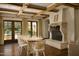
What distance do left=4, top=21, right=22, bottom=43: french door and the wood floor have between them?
0.54ft

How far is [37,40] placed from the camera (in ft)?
11.2

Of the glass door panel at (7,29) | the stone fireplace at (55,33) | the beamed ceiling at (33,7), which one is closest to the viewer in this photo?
the beamed ceiling at (33,7)

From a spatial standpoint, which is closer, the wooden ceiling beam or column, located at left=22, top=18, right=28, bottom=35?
the wooden ceiling beam

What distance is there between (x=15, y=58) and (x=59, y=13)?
1459 millimetres

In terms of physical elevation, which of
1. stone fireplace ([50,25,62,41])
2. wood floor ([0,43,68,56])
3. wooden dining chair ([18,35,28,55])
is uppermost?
stone fireplace ([50,25,62,41])

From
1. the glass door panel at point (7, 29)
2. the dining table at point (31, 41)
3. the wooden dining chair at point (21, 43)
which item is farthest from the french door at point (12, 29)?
the dining table at point (31, 41)

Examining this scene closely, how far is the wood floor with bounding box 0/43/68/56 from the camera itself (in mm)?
3240

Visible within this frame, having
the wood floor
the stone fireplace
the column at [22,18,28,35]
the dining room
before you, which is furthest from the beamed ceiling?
the wood floor

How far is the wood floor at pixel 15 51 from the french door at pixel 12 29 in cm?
16

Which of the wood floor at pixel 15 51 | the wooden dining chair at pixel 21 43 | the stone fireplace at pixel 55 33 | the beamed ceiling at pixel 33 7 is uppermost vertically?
the beamed ceiling at pixel 33 7

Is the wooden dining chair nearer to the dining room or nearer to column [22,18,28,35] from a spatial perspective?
the dining room

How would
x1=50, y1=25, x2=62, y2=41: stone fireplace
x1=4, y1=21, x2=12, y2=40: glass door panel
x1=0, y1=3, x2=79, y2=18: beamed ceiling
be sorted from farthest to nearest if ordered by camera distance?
x1=50, y1=25, x2=62, y2=41: stone fireplace, x1=4, y1=21, x2=12, y2=40: glass door panel, x1=0, y1=3, x2=79, y2=18: beamed ceiling

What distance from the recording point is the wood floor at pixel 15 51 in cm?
324

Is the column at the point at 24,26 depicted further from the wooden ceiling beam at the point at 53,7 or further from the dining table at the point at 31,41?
the wooden ceiling beam at the point at 53,7
